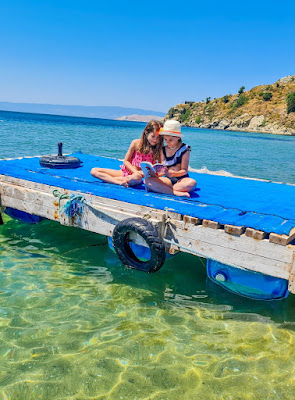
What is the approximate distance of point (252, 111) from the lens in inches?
4491

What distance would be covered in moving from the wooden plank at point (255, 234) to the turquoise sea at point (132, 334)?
1202 millimetres

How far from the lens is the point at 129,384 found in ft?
12.1

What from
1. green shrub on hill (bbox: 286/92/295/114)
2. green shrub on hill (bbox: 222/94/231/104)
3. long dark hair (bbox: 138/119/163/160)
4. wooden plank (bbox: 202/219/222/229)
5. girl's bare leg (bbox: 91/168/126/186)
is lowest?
wooden plank (bbox: 202/219/222/229)

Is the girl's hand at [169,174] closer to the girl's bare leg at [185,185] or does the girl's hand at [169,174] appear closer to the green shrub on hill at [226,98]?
the girl's bare leg at [185,185]

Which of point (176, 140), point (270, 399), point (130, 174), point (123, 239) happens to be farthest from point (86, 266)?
point (270, 399)

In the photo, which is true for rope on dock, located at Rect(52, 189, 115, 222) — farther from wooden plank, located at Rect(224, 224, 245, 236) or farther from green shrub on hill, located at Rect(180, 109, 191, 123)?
green shrub on hill, located at Rect(180, 109, 191, 123)

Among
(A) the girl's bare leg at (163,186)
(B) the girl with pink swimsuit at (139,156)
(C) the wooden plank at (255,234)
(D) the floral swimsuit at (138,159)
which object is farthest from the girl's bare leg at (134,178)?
(C) the wooden plank at (255,234)

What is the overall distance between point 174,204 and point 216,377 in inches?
102

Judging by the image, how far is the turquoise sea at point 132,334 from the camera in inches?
144

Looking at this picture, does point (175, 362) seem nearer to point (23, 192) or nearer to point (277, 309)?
point (277, 309)

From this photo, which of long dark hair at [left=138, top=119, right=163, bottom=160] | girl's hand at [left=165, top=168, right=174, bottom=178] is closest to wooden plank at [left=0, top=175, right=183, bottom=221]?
girl's hand at [left=165, top=168, right=174, bottom=178]

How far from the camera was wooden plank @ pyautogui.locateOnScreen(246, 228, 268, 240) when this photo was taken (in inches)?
180

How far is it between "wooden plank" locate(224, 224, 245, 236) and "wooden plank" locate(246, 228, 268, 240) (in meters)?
0.09

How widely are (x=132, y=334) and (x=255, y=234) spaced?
2.01m
